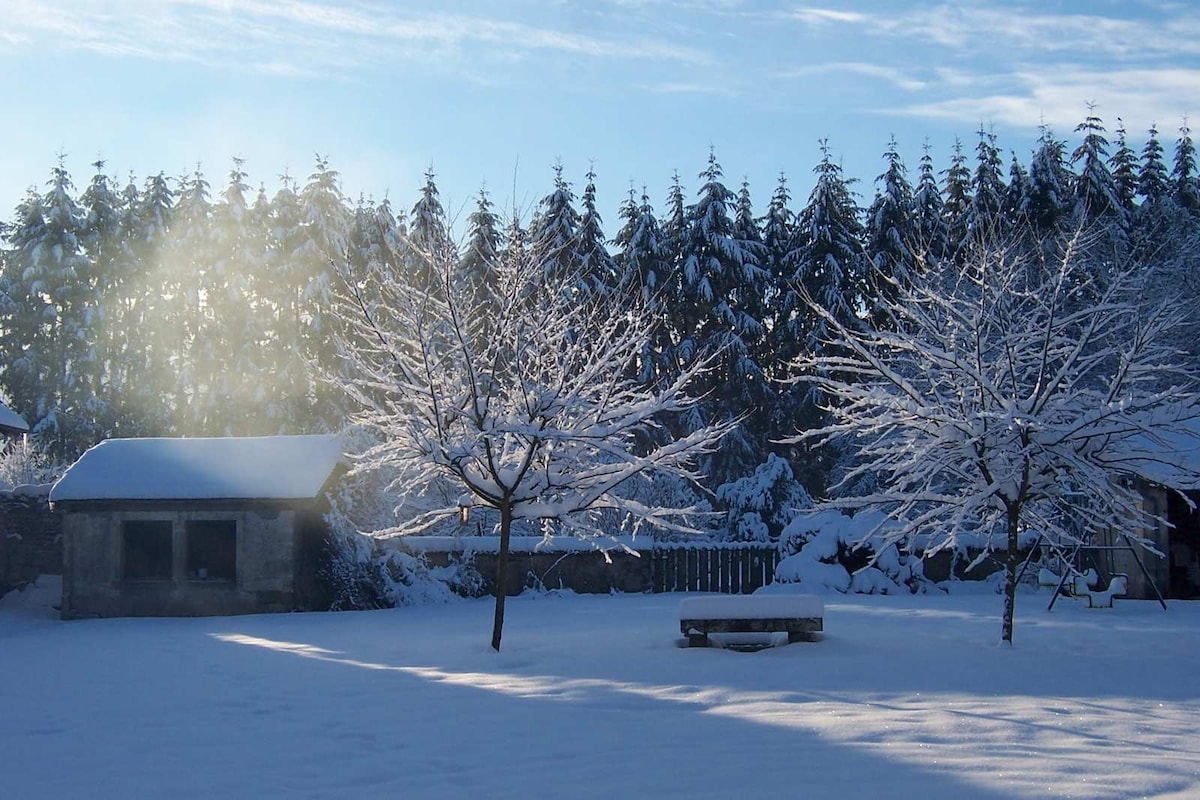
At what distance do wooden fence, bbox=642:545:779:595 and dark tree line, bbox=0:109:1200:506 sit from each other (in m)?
7.64

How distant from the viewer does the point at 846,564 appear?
24.2 metres

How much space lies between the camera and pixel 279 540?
Answer: 19766 millimetres

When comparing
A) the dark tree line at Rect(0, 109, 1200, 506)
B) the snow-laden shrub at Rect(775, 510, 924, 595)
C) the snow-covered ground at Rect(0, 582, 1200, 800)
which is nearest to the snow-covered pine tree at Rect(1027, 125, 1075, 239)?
the dark tree line at Rect(0, 109, 1200, 506)

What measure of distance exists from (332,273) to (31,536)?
664 inches

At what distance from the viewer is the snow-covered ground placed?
22.3 ft

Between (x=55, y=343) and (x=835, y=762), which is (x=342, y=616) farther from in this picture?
(x=55, y=343)

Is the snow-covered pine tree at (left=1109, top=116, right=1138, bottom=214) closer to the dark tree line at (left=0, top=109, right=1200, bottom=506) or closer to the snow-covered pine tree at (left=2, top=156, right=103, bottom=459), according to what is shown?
the dark tree line at (left=0, top=109, right=1200, bottom=506)

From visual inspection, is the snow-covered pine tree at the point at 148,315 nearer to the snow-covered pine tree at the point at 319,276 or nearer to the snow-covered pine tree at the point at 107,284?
the snow-covered pine tree at the point at 107,284

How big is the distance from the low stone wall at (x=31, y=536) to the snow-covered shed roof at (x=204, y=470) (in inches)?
62.5

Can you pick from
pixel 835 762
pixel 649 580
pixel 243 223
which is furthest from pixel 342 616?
pixel 243 223

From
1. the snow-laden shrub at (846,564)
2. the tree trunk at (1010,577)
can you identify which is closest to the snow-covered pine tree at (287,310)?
the snow-laden shrub at (846,564)

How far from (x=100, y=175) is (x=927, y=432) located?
3800 cm

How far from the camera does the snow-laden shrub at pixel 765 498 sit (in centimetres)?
3047

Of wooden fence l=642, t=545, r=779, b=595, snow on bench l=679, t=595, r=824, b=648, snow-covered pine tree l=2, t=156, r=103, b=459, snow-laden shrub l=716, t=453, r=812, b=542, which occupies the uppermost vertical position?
snow-covered pine tree l=2, t=156, r=103, b=459
